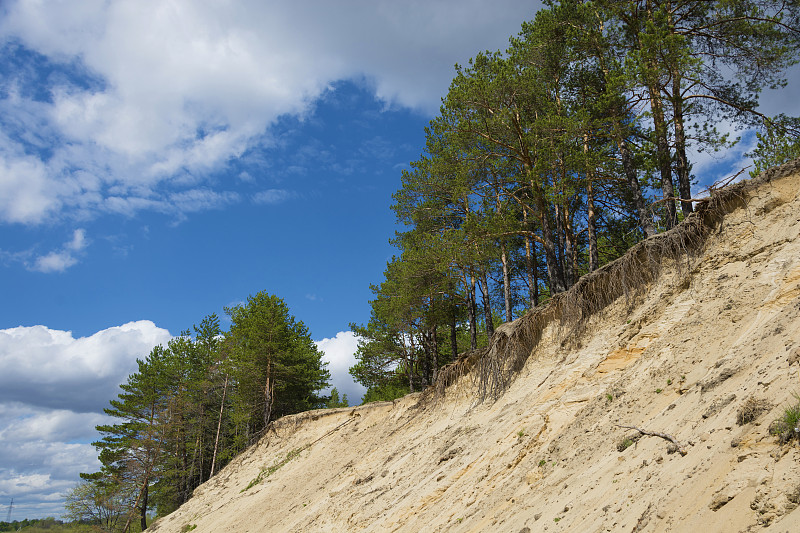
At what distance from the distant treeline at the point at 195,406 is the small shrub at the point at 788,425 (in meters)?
29.2

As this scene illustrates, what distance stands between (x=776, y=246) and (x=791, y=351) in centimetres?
414

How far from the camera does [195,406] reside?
130 feet

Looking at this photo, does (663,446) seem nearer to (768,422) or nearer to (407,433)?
(768,422)

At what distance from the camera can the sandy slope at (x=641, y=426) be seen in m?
5.22

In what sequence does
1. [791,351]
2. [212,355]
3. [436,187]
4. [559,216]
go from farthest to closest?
[212,355], [436,187], [559,216], [791,351]

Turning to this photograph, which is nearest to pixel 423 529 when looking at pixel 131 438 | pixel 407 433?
pixel 407 433

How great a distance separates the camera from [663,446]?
6.56m

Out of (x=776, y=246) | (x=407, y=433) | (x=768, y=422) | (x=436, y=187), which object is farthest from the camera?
(x=436, y=187)

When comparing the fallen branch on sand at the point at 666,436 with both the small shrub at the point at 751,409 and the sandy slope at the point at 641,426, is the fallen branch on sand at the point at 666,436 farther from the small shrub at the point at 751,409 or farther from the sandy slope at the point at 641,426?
the small shrub at the point at 751,409

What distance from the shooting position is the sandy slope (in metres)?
5.22

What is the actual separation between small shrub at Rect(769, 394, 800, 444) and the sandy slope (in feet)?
0.41

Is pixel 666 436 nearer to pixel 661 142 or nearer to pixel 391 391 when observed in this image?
pixel 661 142

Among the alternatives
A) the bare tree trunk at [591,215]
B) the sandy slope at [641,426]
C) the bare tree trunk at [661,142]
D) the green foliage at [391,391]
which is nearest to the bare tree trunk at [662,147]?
the bare tree trunk at [661,142]

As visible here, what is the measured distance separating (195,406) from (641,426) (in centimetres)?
3836
